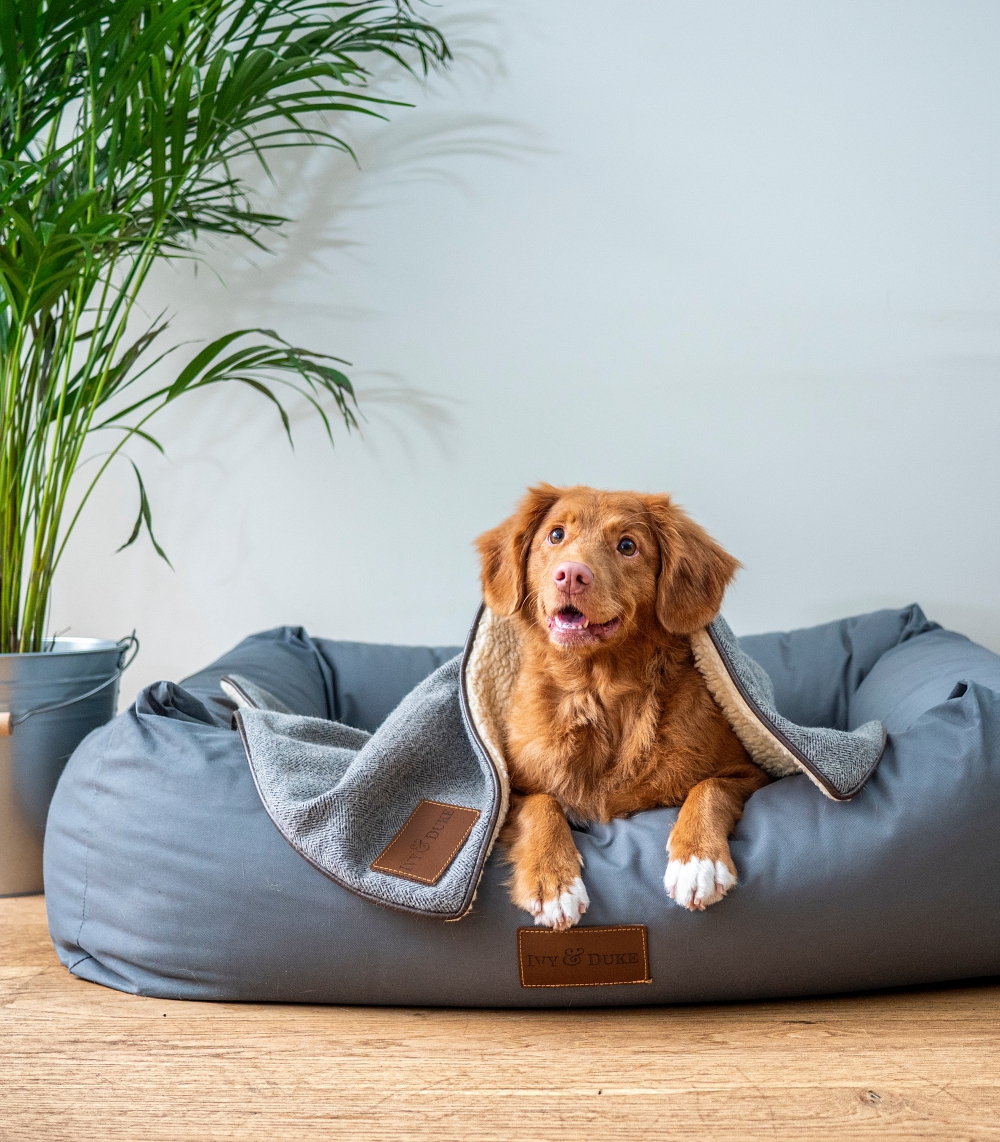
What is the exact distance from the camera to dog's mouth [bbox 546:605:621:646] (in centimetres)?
166

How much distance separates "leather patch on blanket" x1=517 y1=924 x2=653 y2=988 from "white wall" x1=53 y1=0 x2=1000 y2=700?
1.61 meters

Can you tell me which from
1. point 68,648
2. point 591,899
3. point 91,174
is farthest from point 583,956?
point 91,174

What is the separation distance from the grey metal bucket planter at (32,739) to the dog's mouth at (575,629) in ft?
4.10

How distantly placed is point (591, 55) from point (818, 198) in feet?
2.67

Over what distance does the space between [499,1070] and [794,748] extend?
2.28 ft

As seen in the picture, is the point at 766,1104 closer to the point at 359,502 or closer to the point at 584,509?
the point at 584,509

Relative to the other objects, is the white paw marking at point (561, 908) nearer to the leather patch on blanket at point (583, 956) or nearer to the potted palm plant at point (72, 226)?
the leather patch on blanket at point (583, 956)

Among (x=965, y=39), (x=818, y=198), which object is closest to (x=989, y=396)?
(x=818, y=198)

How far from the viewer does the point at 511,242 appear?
2.94 m

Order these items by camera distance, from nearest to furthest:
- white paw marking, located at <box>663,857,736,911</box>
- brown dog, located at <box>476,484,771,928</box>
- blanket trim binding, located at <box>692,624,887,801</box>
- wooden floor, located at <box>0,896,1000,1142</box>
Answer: wooden floor, located at <box>0,896,1000,1142</box>
white paw marking, located at <box>663,857,736,911</box>
blanket trim binding, located at <box>692,624,887,801</box>
brown dog, located at <box>476,484,771,928</box>

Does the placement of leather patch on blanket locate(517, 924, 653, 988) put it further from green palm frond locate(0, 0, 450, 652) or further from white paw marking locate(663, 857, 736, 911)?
green palm frond locate(0, 0, 450, 652)

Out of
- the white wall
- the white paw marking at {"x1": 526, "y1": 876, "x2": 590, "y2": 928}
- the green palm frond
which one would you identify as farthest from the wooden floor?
the white wall

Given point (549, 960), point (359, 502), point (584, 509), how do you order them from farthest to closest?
point (359, 502) < point (584, 509) < point (549, 960)

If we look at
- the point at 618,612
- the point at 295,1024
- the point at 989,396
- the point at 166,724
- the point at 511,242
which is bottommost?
the point at 295,1024
